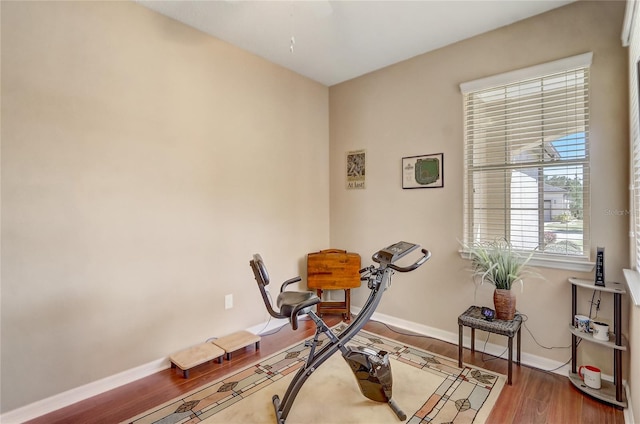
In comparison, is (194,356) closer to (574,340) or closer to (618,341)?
(574,340)

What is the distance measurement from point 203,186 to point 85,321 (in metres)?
1.27

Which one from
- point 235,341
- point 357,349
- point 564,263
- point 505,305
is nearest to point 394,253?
point 357,349

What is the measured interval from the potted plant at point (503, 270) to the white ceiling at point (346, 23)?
6.00 feet

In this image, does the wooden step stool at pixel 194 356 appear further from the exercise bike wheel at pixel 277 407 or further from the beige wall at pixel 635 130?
the beige wall at pixel 635 130

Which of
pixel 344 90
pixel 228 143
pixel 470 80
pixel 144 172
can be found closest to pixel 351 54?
pixel 344 90

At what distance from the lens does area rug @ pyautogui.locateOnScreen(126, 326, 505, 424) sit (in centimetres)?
184

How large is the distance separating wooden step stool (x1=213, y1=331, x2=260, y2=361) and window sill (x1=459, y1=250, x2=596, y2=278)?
240cm

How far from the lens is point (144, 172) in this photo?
2346mm

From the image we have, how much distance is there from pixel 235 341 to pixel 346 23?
9.36ft

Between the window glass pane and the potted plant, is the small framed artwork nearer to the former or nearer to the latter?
the window glass pane

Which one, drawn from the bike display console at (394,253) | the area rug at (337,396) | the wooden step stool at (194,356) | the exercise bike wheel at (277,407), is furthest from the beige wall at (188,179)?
the bike display console at (394,253)

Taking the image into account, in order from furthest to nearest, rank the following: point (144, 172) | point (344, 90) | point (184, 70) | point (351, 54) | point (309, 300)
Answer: point (344, 90) → point (351, 54) → point (184, 70) → point (144, 172) → point (309, 300)

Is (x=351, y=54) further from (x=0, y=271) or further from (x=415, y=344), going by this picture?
(x=0, y=271)

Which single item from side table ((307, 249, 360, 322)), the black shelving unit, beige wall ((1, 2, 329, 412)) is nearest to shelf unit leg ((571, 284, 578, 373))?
the black shelving unit
